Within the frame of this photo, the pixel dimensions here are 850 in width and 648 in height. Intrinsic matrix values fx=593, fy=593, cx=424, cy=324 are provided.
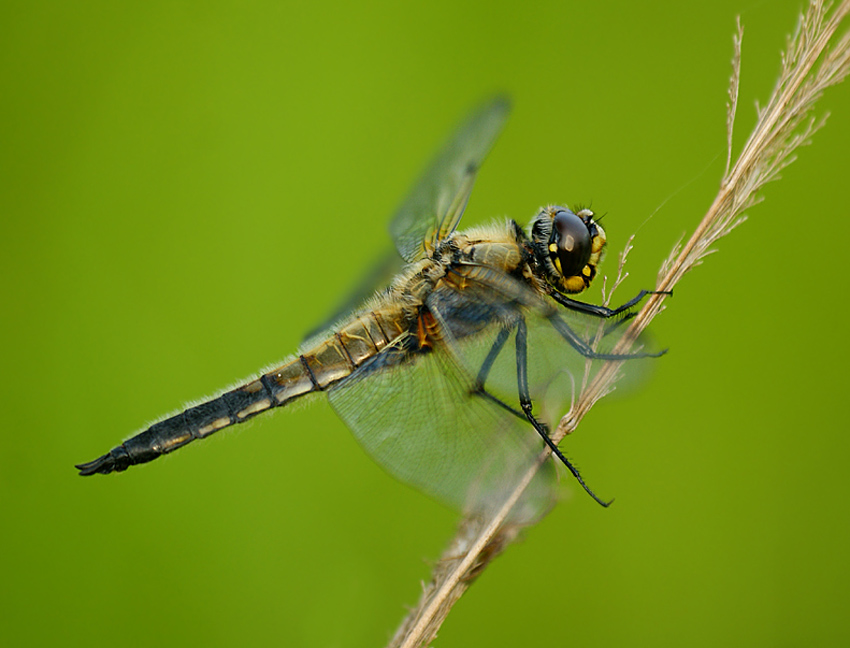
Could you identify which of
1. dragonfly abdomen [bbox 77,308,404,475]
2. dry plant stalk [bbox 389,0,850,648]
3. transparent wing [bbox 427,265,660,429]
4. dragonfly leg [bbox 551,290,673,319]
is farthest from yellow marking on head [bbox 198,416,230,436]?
dragonfly leg [bbox 551,290,673,319]

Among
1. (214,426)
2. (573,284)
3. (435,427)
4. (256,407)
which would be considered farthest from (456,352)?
(214,426)

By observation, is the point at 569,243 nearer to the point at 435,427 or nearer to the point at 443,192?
the point at 443,192

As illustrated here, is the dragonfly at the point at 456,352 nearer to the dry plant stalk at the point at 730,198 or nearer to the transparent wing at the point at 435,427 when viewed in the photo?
the transparent wing at the point at 435,427

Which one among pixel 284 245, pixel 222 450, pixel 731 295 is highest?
pixel 284 245

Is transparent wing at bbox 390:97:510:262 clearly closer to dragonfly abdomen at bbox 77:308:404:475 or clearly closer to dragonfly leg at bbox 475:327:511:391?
dragonfly abdomen at bbox 77:308:404:475

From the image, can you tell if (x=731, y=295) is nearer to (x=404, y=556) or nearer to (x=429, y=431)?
(x=429, y=431)

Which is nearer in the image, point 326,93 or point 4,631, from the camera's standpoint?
point 4,631

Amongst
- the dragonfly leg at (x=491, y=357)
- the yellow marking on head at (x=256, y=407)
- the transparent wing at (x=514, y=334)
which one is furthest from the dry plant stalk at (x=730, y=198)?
the yellow marking on head at (x=256, y=407)

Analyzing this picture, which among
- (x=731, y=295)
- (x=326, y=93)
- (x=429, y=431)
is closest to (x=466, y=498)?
(x=429, y=431)
